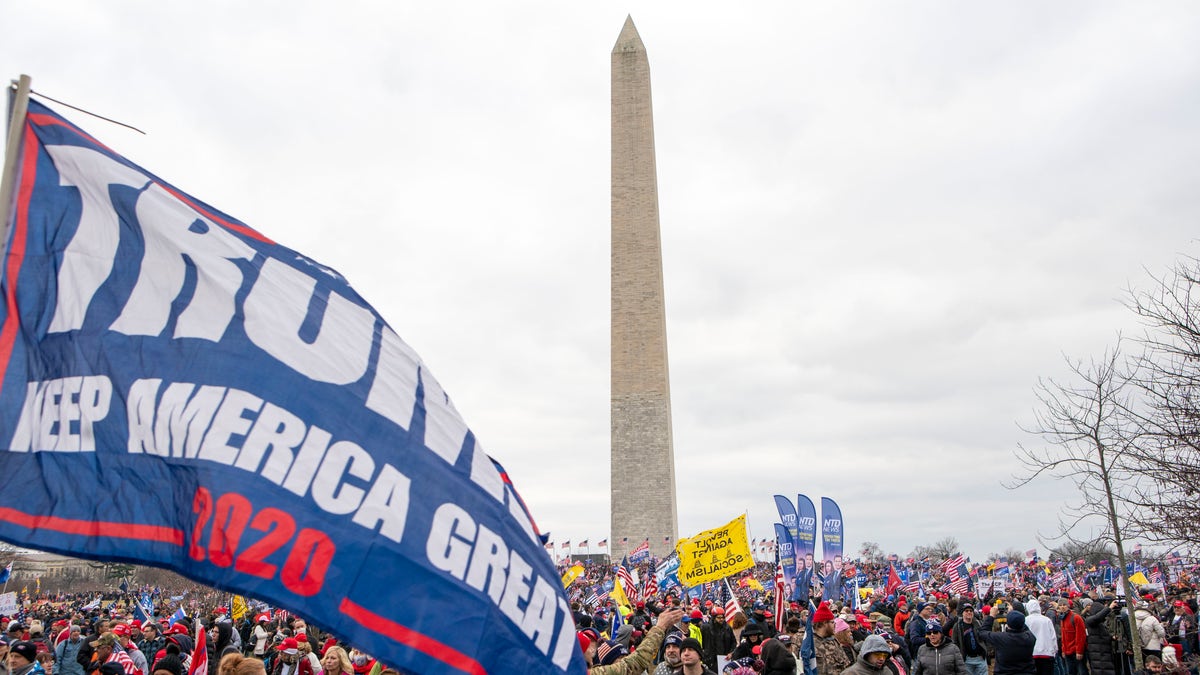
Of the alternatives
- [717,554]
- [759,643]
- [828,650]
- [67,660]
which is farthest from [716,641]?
[67,660]

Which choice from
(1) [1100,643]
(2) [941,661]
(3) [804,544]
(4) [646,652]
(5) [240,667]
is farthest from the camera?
(3) [804,544]

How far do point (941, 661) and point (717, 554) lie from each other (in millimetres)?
7316

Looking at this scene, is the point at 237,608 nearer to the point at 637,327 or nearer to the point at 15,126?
the point at 15,126

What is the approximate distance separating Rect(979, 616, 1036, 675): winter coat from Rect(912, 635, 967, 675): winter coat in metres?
1.34

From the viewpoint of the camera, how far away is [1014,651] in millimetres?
9695

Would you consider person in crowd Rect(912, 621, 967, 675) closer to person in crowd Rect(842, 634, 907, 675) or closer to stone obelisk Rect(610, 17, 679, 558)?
A: person in crowd Rect(842, 634, 907, 675)

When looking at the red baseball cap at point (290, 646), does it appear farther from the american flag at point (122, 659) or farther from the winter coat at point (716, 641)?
the winter coat at point (716, 641)

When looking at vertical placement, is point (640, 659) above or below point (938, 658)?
above

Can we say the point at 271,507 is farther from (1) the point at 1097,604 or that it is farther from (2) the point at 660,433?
(2) the point at 660,433

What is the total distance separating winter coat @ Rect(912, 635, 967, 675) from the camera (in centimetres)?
849

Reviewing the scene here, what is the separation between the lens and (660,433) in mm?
36562

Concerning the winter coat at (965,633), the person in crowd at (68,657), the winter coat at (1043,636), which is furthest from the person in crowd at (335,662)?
the winter coat at (1043,636)

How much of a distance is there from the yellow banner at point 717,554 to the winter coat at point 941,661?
672 centimetres

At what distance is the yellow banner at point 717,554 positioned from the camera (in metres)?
15.6
